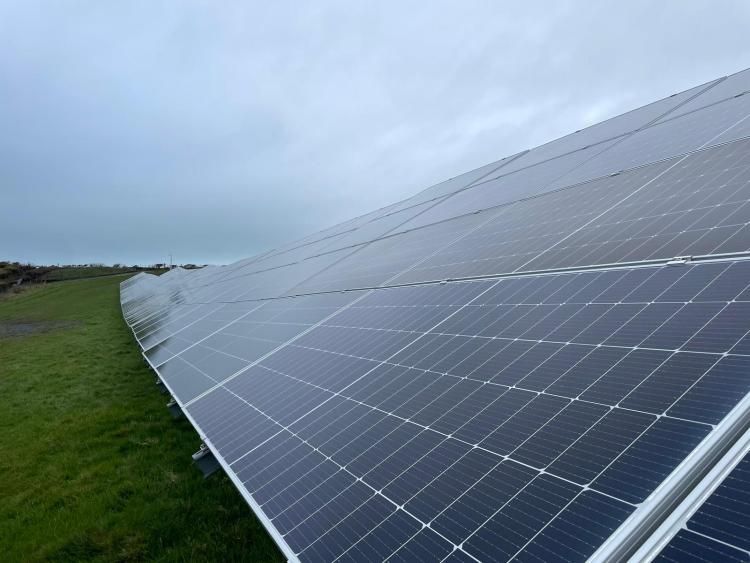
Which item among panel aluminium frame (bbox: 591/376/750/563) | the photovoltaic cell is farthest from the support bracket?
the photovoltaic cell

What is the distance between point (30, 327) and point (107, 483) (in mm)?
37344

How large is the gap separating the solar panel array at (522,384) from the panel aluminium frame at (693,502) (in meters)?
0.04

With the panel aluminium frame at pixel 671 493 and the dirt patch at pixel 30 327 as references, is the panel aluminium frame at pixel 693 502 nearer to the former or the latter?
the panel aluminium frame at pixel 671 493

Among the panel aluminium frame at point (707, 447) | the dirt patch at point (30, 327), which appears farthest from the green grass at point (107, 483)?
the dirt patch at point (30, 327)

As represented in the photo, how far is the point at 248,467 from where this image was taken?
226 inches

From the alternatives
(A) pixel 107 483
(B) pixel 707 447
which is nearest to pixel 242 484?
(B) pixel 707 447

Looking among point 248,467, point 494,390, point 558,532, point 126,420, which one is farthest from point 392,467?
point 126,420

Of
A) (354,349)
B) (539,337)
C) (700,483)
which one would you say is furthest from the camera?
(354,349)

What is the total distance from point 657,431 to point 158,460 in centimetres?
1003

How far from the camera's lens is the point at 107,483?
9648mm

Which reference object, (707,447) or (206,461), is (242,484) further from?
(707,447)

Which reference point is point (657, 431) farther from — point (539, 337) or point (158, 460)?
point (158, 460)

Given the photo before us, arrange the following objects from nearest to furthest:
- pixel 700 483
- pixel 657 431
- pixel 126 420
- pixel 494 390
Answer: pixel 700 483 → pixel 657 431 → pixel 494 390 → pixel 126 420

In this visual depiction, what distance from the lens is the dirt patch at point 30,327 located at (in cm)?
3634
